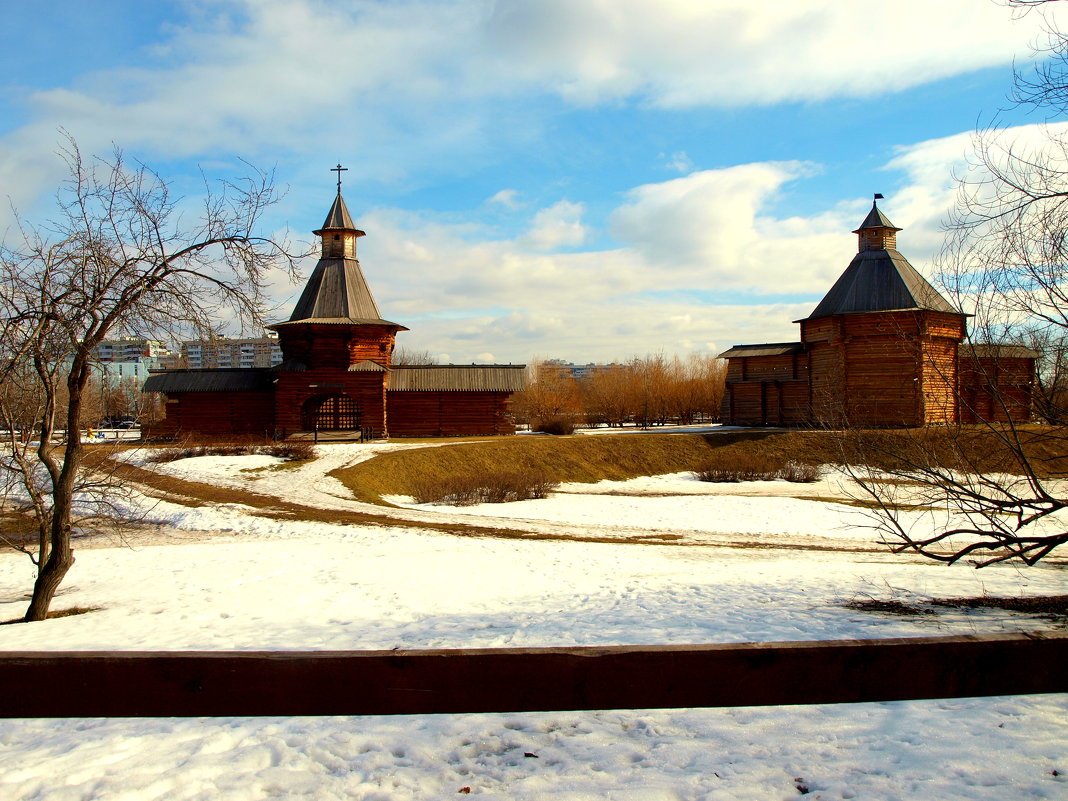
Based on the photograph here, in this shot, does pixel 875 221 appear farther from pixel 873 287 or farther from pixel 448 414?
pixel 448 414

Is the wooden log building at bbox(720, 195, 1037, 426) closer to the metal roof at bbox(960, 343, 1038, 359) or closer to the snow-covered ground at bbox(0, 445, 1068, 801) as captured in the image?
the snow-covered ground at bbox(0, 445, 1068, 801)

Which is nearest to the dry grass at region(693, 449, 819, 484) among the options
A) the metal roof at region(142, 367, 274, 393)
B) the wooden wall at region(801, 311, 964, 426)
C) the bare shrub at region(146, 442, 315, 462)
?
the wooden wall at region(801, 311, 964, 426)

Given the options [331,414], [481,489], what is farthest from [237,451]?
[331,414]

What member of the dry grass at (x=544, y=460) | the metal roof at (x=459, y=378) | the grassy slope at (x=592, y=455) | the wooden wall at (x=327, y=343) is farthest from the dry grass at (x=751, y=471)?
the wooden wall at (x=327, y=343)

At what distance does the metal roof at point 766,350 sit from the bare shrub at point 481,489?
2269 centimetres

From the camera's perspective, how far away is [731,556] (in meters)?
13.3

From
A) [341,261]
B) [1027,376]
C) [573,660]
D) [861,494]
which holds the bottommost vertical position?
[861,494]

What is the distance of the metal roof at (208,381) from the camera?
36375mm

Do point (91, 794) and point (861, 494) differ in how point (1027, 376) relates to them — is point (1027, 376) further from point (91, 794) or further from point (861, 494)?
point (861, 494)

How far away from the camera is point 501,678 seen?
2.92 m

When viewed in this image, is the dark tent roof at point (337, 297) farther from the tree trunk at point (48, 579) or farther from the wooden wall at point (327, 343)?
the tree trunk at point (48, 579)

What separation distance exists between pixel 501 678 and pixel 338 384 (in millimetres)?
33734

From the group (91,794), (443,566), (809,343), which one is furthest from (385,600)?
(809,343)

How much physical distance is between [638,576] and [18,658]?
876cm
